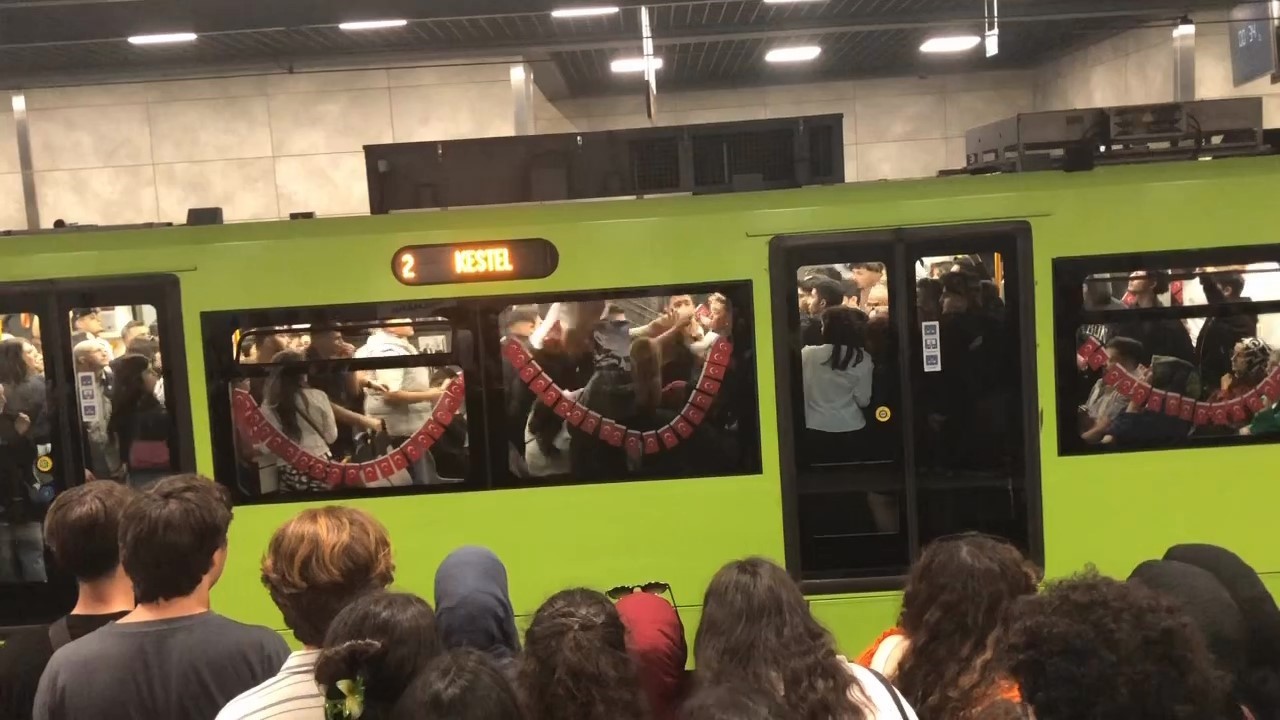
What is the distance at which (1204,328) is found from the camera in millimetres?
5605

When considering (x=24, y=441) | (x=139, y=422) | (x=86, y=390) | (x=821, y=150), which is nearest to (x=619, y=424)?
(x=821, y=150)

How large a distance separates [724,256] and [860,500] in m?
1.57

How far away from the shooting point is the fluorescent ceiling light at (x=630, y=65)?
13.3m

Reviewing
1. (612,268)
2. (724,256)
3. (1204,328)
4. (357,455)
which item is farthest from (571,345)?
(1204,328)

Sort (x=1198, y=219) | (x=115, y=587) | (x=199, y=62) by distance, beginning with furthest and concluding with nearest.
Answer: (x=199, y=62) → (x=1198, y=219) → (x=115, y=587)

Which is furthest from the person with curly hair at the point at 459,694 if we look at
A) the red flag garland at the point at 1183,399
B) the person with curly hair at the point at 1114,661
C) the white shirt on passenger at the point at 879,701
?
the red flag garland at the point at 1183,399

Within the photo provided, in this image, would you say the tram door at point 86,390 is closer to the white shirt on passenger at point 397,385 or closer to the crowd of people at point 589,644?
the white shirt on passenger at point 397,385

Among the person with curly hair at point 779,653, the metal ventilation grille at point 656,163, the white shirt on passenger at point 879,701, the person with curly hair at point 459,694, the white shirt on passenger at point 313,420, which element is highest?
the metal ventilation grille at point 656,163

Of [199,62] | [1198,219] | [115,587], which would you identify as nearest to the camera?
[115,587]

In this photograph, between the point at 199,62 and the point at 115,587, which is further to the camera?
the point at 199,62

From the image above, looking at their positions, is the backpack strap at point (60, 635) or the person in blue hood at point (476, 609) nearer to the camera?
the backpack strap at point (60, 635)

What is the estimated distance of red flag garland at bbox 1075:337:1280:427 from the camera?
18.4 feet

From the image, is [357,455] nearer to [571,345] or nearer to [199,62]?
[571,345]

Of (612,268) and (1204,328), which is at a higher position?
(612,268)
